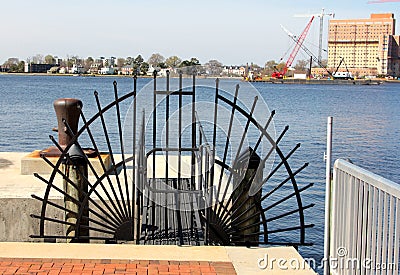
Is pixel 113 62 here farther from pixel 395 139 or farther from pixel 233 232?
pixel 233 232

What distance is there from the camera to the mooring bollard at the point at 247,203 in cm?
795

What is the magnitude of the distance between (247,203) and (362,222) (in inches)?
109

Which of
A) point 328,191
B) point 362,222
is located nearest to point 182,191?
point 328,191

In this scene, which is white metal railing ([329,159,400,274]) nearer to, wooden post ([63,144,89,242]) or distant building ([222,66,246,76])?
distant building ([222,66,246,76])

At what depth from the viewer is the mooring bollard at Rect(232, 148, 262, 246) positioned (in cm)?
795

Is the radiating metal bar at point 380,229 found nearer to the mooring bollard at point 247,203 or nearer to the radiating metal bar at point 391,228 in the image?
the radiating metal bar at point 391,228

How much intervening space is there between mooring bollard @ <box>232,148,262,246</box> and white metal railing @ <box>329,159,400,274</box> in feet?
5.64

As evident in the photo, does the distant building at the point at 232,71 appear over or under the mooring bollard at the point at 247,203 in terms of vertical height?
over

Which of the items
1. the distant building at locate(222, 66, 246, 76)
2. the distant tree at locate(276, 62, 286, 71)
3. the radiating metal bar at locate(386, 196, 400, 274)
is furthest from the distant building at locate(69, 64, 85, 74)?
the radiating metal bar at locate(386, 196, 400, 274)

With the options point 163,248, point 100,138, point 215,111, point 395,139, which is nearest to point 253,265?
point 163,248

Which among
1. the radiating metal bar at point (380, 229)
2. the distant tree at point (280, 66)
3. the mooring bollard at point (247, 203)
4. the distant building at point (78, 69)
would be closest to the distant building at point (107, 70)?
the distant building at point (78, 69)

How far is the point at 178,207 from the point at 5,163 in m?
4.92

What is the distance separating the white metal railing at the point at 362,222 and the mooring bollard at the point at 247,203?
1718 mm

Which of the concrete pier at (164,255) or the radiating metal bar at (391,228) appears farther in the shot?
the concrete pier at (164,255)
